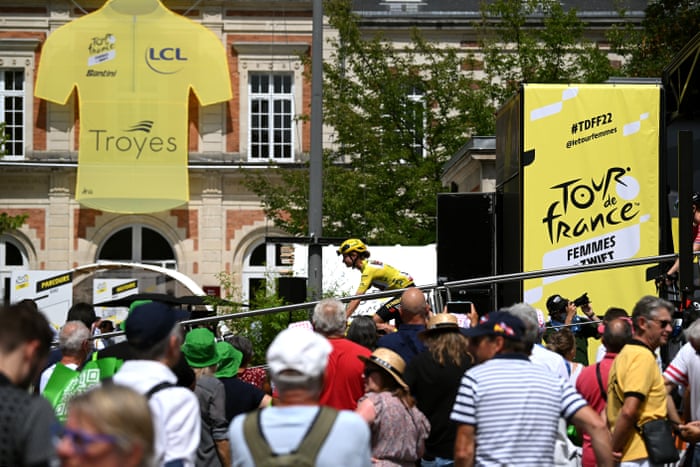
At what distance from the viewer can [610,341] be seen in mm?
7789

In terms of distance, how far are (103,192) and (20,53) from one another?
7943 mm

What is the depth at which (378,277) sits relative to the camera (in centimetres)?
1303

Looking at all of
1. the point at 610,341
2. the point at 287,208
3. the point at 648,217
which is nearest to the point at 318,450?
the point at 610,341

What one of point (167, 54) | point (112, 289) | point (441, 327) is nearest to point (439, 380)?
point (441, 327)

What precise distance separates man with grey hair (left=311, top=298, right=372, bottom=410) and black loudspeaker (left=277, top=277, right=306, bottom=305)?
712 centimetres

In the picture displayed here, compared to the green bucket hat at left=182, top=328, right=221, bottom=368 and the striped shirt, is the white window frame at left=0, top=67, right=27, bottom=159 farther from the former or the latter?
the striped shirt

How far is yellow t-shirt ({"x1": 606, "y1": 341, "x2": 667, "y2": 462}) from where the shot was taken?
7203 millimetres

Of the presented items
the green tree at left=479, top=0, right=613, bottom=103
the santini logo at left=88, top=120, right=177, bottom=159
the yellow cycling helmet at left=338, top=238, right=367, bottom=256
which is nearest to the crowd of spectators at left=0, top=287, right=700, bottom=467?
the yellow cycling helmet at left=338, top=238, right=367, bottom=256

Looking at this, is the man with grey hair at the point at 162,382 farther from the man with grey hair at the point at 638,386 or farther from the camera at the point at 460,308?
the camera at the point at 460,308

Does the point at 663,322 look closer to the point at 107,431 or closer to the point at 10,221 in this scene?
the point at 107,431

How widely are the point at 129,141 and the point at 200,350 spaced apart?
2815cm

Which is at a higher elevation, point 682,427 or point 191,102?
point 191,102

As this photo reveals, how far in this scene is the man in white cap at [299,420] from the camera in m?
4.64

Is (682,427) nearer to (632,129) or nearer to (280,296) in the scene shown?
(632,129)
